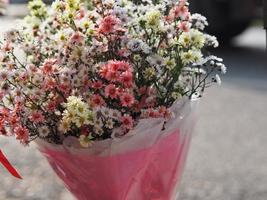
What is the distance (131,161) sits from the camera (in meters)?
1.94

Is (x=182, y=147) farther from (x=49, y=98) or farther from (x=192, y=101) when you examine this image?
(x=49, y=98)

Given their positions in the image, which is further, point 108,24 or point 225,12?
point 225,12

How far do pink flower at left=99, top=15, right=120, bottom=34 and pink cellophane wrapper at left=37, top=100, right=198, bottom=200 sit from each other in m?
0.29

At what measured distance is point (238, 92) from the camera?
5.82 meters

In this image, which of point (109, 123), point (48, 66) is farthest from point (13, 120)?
point (109, 123)

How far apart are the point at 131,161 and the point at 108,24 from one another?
0.41 metres

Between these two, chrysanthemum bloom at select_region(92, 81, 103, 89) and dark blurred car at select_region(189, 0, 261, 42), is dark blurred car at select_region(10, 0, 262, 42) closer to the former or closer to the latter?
dark blurred car at select_region(189, 0, 261, 42)

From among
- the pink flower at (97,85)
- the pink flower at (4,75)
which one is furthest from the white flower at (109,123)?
the pink flower at (4,75)

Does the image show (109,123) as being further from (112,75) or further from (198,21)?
(198,21)

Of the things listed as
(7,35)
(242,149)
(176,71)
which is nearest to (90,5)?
(7,35)

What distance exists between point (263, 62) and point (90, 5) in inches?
199

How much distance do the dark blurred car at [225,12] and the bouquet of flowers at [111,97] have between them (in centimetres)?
506

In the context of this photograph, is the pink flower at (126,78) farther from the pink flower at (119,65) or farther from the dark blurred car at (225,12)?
the dark blurred car at (225,12)

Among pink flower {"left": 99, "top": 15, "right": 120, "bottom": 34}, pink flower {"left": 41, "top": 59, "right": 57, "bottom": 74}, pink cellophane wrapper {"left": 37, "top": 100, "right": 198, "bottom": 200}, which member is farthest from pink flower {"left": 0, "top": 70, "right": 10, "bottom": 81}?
pink flower {"left": 99, "top": 15, "right": 120, "bottom": 34}
